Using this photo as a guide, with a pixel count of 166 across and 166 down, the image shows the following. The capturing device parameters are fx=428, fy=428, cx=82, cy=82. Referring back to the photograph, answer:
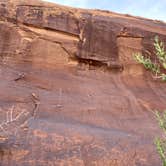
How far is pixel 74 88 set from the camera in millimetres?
13070

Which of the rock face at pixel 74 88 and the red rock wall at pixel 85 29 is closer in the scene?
the rock face at pixel 74 88

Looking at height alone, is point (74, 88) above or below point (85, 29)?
below

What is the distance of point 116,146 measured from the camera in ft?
34.1

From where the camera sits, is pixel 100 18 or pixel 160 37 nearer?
pixel 100 18

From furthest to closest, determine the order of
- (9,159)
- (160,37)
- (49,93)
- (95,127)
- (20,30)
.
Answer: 1. (160,37)
2. (20,30)
3. (49,93)
4. (95,127)
5. (9,159)

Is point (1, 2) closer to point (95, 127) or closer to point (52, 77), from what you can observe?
point (52, 77)

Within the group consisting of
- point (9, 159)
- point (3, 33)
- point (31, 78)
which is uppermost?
point (3, 33)

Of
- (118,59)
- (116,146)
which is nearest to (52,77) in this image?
(118,59)

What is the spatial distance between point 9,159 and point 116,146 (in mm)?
2736

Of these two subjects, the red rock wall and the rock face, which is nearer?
the rock face

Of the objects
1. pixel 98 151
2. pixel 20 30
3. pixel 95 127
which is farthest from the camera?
pixel 20 30

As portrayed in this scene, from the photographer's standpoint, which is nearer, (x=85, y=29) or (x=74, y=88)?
(x=74, y=88)

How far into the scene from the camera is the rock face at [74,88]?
9.91m

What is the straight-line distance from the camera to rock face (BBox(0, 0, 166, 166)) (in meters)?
9.91
